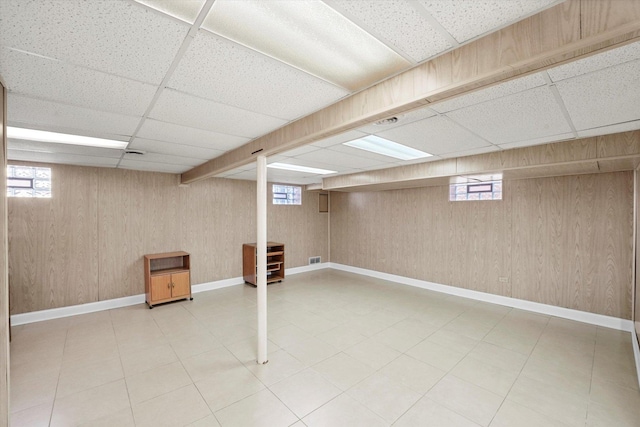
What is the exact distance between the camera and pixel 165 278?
15.4 feet

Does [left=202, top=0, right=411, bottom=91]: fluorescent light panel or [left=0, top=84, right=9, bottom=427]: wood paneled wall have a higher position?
[left=202, top=0, right=411, bottom=91]: fluorescent light panel

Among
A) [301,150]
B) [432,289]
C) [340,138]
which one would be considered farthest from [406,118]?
[432,289]

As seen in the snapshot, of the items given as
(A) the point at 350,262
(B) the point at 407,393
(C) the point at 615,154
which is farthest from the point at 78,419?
(A) the point at 350,262

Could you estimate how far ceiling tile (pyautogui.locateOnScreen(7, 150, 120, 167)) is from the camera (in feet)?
11.5

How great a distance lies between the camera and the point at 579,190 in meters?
4.09

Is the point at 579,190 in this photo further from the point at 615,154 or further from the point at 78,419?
the point at 78,419

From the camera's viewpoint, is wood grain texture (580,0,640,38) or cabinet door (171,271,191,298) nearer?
wood grain texture (580,0,640,38)

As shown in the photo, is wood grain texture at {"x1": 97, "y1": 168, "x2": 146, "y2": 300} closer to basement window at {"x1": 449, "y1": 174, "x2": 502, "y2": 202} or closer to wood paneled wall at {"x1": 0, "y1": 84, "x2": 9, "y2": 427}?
wood paneled wall at {"x1": 0, "y1": 84, "x2": 9, "y2": 427}

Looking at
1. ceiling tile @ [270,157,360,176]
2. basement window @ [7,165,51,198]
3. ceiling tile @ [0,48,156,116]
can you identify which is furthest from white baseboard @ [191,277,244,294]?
ceiling tile @ [0,48,156,116]

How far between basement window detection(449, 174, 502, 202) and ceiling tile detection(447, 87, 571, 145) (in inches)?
86.1

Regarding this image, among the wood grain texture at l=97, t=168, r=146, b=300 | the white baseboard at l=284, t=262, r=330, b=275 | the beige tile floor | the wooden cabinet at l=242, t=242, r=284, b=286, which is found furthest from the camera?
the white baseboard at l=284, t=262, r=330, b=275

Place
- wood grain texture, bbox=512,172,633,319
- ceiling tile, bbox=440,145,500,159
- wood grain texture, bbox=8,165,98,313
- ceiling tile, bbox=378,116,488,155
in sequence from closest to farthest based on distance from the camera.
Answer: ceiling tile, bbox=378,116,488,155, ceiling tile, bbox=440,145,500,159, wood grain texture, bbox=512,172,633,319, wood grain texture, bbox=8,165,98,313

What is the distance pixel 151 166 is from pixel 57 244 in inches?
71.9

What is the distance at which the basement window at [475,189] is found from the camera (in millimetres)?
4828
